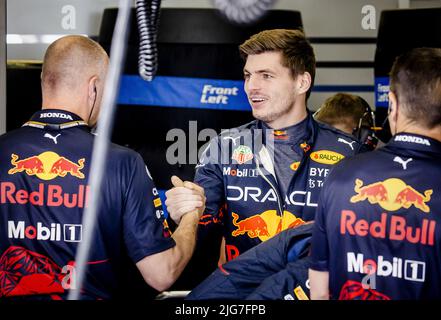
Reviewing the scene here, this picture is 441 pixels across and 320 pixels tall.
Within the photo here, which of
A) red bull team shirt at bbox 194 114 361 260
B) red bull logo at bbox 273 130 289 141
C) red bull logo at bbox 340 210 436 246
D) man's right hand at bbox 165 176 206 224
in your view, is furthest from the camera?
red bull logo at bbox 273 130 289 141

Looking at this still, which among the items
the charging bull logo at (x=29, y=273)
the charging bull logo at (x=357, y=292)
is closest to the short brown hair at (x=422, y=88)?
the charging bull logo at (x=357, y=292)

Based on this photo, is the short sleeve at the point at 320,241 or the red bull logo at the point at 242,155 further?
the red bull logo at the point at 242,155

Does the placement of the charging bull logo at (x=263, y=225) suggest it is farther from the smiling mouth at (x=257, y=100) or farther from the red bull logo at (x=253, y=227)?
the smiling mouth at (x=257, y=100)

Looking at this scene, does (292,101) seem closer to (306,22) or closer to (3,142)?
(3,142)

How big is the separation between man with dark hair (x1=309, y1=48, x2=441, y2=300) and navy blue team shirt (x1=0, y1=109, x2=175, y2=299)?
473 millimetres

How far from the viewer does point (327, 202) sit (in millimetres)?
1758

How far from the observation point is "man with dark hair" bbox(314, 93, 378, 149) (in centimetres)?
309

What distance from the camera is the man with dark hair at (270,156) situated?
2.41 metres

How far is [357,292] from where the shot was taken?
5.79 feet

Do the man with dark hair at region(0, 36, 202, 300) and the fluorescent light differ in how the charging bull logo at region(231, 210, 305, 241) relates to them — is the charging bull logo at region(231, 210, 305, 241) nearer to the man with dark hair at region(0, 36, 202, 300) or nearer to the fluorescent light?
the man with dark hair at region(0, 36, 202, 300)

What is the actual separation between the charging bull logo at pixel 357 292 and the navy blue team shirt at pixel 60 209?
1.56 feet

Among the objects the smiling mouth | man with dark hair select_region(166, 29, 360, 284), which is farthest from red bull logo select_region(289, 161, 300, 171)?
the smiling mouth

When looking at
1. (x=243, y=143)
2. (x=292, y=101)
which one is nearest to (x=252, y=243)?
(x=243, y=143)
